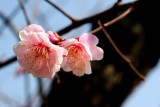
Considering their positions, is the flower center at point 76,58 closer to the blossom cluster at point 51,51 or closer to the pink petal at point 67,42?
the blossom cluster at point 51,51

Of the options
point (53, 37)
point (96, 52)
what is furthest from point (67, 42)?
point (96, 52)

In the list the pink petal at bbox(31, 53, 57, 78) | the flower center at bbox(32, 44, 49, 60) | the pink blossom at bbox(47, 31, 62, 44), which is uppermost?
the pink blossom at bbox(47, 31, 62, 44)

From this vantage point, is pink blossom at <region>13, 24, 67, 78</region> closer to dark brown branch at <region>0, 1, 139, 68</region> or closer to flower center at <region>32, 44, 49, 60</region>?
Answer: flower center at <region>32, 44, 49, 60</region>

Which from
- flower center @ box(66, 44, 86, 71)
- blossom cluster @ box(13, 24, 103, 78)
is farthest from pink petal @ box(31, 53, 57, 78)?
flower center @ box(66, 44, 86, 71)

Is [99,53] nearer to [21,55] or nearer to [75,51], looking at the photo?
[75,51]

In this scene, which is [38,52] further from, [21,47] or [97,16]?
[97,16]

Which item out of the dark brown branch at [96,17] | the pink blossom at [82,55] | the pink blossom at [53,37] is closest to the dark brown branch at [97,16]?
the dark brown branch at [96,17]
